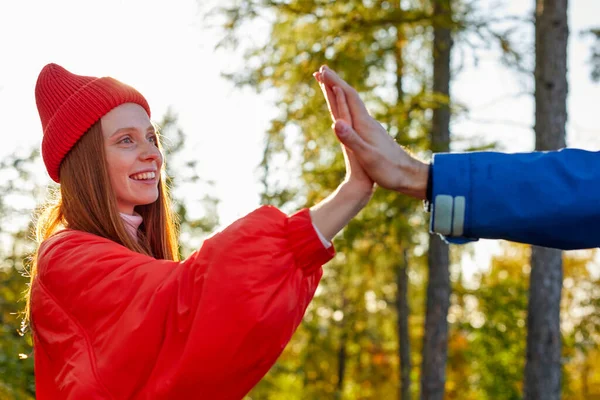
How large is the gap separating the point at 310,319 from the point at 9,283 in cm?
1101

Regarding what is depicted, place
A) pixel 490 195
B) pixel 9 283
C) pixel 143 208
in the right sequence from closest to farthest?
pixel 490 195 → pixel 143 208 → pixel 9 283

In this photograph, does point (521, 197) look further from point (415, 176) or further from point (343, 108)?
point (343, 108)

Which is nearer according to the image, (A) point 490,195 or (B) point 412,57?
(A) point 490,195

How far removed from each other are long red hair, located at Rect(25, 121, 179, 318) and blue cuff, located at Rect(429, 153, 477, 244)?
3.44ft

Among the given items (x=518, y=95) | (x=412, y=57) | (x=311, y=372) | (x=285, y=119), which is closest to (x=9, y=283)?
(x=285, y=119)

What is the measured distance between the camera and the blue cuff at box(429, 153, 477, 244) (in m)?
1.75

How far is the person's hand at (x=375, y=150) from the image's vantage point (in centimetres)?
184

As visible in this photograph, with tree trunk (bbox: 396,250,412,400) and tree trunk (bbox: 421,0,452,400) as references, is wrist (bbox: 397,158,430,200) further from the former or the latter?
tree trunk (bbox: 396,250,412,400)

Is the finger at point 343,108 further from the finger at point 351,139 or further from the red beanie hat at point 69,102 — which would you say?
the red beanie hat at point 69,102

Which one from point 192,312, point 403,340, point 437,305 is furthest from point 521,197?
point 403,340

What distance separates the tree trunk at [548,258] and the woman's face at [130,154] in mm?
5138

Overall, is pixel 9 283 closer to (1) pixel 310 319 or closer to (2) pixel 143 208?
(2) pixel 143 208

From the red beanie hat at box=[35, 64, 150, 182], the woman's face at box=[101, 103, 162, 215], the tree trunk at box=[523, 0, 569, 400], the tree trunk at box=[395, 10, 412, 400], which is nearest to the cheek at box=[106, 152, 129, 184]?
the woman's face at box=[101, 103, 162, 215]

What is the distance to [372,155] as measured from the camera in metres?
1.86
